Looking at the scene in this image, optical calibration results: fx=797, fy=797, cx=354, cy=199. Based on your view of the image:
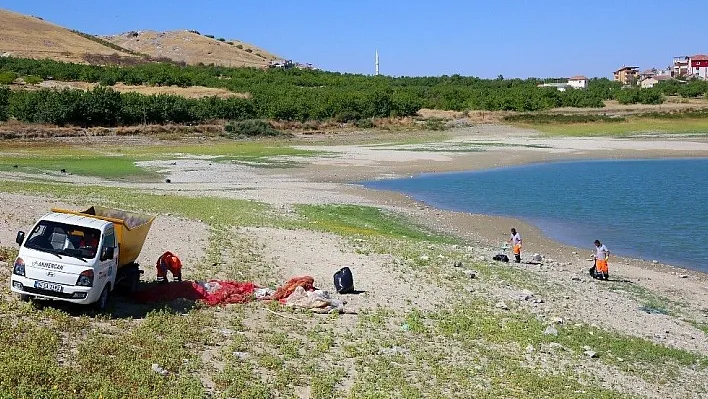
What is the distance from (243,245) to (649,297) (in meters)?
11.4

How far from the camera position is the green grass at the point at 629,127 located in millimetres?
92500

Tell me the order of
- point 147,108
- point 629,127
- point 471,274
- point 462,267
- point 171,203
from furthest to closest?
point 629,127, point 147,108, point 171,203, point 462,267, point 471,274

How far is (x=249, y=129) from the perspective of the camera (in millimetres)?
81625

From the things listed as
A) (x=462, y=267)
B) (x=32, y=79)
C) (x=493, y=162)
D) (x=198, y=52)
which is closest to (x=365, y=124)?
(x=493, y=162)

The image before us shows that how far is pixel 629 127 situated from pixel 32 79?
72729 mm

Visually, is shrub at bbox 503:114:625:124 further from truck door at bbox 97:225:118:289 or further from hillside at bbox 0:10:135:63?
truck door at bbox 97:225:118:289

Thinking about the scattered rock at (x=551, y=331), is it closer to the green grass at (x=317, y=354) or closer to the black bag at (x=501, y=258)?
the green grass at (x=317, y=354)

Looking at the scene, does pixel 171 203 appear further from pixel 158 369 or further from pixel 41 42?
pixel 41 42

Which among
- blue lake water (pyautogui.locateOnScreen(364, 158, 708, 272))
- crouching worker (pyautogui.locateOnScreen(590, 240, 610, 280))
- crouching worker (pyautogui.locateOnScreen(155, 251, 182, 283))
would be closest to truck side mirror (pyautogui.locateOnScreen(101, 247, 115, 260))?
crouching worker (pyautogui.locateOnScreen(155, 251, 182, 283))

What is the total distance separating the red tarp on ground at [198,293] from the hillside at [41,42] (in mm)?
127338

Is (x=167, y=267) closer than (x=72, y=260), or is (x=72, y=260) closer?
(x=72, y=260)

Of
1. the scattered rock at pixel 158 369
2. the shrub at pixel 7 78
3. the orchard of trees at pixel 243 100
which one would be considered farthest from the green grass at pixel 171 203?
the shrub at pixel 7 78

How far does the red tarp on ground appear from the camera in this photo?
51.3ft

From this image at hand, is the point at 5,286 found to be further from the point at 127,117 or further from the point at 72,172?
the point at 127,117
